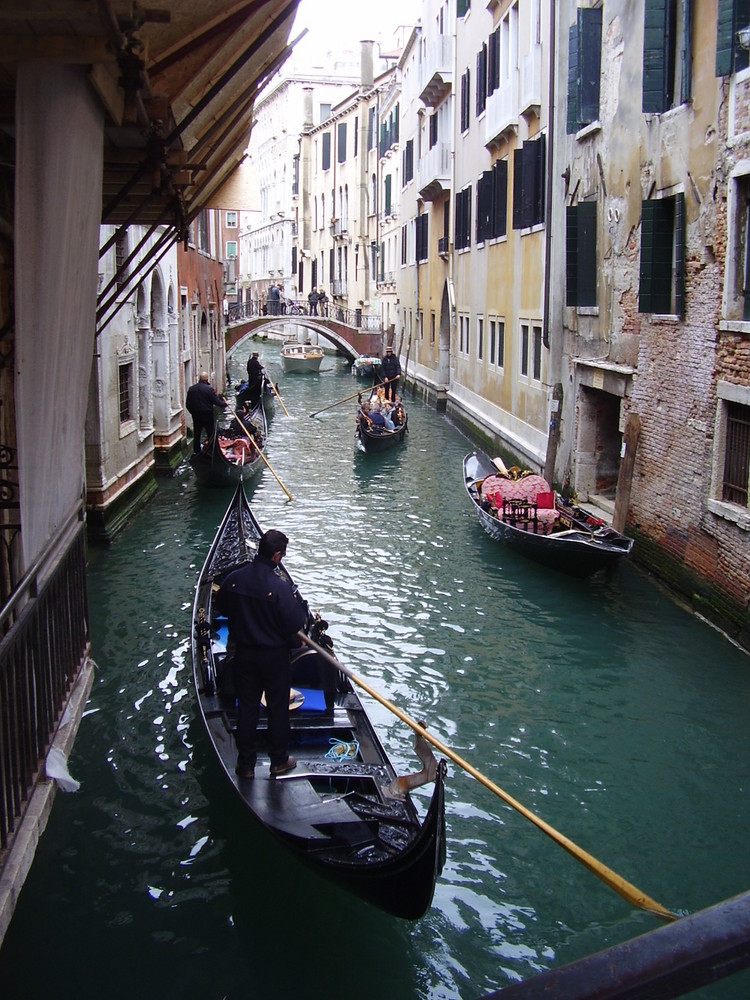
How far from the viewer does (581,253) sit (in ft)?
34.7

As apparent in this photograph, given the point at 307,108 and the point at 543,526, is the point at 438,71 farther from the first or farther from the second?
the point at 307,108

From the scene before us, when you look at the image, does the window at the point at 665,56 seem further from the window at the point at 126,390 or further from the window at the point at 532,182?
the window at the point at 126,390

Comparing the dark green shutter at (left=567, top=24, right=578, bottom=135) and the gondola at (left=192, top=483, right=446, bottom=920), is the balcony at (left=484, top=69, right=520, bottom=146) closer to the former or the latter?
the dark green shutter at (left=567, top=24, right=578, bottom=135)

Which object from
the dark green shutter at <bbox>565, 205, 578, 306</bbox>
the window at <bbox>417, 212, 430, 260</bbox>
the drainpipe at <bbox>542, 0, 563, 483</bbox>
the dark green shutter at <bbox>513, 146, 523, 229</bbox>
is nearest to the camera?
the dark green shutter at <bbox>565, 205, 578, 306</bbox>

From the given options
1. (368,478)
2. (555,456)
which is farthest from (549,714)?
(368,478)

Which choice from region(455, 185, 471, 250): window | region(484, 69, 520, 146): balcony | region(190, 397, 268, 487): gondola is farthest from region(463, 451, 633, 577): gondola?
region(455, 185, 471, 250): window

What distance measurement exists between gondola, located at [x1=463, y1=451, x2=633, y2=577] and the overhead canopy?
13.6ft

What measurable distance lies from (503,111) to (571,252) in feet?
14.7

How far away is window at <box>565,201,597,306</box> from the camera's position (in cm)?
1041

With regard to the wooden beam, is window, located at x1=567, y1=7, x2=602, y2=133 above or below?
above

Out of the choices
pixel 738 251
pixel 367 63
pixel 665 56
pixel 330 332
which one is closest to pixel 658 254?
pixel 738 251

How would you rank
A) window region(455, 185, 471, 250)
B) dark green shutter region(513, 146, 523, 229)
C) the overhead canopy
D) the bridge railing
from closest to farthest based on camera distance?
the overhead canopy → dark green shutter region(513, 146, 523, 229) → window region(455, 185, 471, 250) → the bridge railing

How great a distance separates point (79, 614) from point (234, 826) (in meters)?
1.34

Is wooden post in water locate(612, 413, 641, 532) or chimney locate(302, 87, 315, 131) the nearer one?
wooden post in water locate(612, 413, 641, 532)
